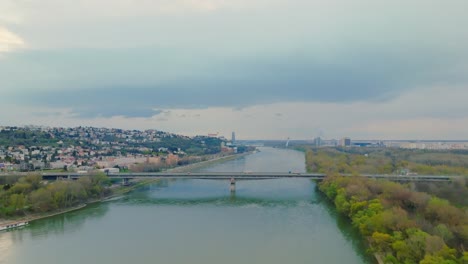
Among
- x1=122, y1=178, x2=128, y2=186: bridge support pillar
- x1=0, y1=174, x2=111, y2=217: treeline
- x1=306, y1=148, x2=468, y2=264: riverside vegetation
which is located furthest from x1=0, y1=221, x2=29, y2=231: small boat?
x1=306, y1=148, x2=468, y2=264: riverside vegetation

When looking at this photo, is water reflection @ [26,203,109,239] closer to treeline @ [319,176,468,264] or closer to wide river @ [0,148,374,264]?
wide river @ [0,148,374,264]

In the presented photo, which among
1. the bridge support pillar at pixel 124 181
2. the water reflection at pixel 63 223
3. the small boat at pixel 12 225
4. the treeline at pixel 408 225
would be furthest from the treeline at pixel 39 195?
the treeline at pixel 408 225

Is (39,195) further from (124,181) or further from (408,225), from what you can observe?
(408,225)

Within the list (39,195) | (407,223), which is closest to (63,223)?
(39,195)

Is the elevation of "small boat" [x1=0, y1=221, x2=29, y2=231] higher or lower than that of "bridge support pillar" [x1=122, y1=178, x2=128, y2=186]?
lower

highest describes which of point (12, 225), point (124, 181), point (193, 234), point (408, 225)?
point (408, 225)

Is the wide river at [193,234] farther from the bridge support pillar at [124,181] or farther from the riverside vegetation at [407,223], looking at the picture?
the bridge support pillar at [124,181]
